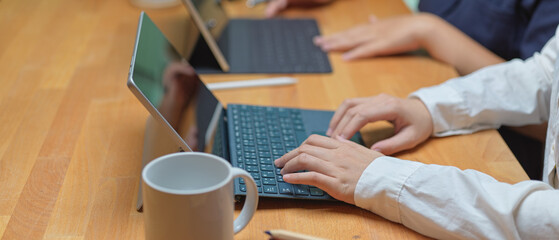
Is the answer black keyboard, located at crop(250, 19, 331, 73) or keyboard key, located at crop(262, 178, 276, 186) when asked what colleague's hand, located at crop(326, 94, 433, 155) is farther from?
black keyboard, located at crop(250, 19, 331, 73)

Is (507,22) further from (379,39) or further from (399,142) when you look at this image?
A: (399,142)

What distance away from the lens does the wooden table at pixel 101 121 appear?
26.6 inches

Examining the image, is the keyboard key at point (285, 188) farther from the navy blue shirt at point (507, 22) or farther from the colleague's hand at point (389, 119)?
the navy blue shirt at point (507, 22)

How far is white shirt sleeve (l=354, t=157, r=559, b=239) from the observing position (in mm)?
633

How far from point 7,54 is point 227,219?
2.50 feet

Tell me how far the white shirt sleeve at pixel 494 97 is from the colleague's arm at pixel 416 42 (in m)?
0.19

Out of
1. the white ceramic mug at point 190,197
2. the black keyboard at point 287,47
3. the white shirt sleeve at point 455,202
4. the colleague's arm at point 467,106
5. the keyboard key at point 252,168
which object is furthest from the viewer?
the black keyboard at point 287,47

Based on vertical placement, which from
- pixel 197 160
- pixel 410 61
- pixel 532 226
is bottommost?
pixel 410 61

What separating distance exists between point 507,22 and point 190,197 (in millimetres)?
946

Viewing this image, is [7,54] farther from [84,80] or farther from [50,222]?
[50,222]

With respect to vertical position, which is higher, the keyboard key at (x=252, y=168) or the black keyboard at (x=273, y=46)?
the keyboard key at (x=252, y=168)

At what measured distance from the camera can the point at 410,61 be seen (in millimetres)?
1180

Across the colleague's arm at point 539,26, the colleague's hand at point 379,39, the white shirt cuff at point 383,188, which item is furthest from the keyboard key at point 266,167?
the colleague's arm at point 539,26

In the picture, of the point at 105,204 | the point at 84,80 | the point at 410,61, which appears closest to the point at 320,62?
the point at 410,61
